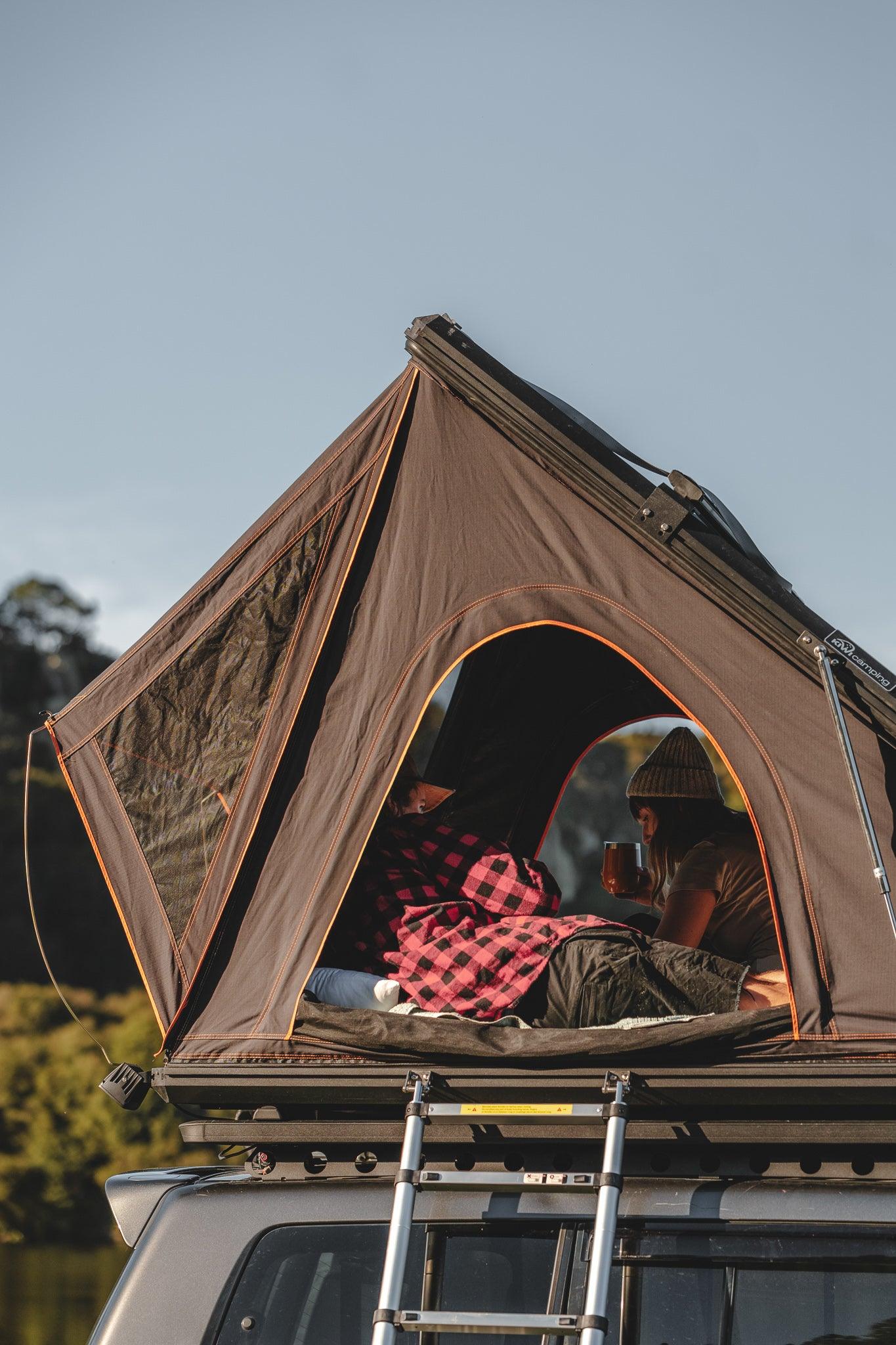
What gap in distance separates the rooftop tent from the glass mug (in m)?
1.52

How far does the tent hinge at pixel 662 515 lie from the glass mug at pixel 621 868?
1848mm

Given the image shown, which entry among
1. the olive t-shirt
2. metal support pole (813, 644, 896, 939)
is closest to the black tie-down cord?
metal support pole (813, 644, 896, 939)

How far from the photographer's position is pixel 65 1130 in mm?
17734

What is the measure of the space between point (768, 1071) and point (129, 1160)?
51.8ft

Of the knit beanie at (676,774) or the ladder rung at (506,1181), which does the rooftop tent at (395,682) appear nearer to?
the ladder rung at (506,1181)

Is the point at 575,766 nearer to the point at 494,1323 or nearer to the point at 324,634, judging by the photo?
the point at 324,634

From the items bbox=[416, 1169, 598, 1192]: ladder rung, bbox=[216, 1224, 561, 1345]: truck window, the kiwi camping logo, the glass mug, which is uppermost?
the glass mug

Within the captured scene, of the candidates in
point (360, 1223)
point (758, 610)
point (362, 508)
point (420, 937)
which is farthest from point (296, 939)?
point (758, 610)

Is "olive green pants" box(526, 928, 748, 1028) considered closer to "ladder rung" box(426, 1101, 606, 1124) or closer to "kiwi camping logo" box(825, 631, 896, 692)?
"ladder rung" box(426, 1101, 606, 1124)

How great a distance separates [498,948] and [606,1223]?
87 cm

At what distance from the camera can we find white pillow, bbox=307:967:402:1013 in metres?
3.44

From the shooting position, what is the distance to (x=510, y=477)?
136 inches

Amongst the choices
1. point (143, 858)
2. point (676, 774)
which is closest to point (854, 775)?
point (676, 774)

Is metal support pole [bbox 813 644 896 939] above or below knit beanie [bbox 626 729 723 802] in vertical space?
below
